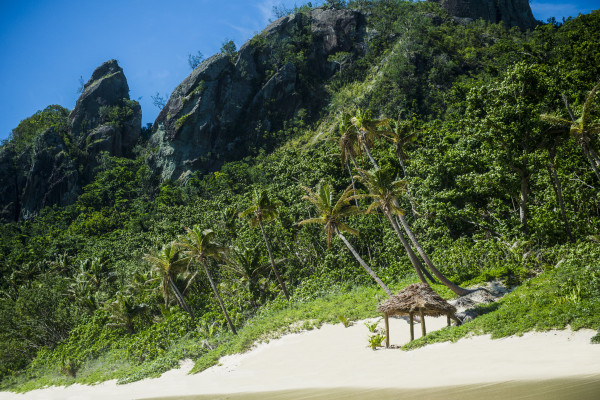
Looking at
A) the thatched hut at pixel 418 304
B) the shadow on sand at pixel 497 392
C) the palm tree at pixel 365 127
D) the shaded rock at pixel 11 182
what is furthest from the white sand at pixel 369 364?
the shaded rock at pixel 11 182

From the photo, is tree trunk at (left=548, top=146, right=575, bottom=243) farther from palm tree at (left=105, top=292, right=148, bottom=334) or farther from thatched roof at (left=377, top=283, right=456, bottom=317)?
palm tree at (left=105, top=292, right=148, bottom=334)

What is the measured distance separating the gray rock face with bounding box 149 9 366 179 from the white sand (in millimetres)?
58824

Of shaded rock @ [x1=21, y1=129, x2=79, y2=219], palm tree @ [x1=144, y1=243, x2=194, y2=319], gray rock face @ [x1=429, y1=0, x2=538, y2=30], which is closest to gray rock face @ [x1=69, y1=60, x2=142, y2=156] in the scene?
shaded rock @ [x1=21, y1=129, x2=79, y2=219]

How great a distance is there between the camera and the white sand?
1071 centimetres

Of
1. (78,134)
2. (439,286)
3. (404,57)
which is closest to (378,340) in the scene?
(439,286)

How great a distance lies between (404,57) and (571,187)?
143 ft

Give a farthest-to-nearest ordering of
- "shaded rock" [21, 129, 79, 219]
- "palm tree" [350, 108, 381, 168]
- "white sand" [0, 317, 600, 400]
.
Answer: "shaded rock" [21, 129, 79, 219], "palm tree" [350, 108, 381, 168], "white sand" [0, 317, 600, 400]

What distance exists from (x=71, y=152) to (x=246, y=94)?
4108 centimetres

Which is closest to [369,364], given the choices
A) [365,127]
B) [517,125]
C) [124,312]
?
[365,127]

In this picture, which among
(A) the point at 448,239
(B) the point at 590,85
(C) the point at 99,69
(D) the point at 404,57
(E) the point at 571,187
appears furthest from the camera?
(C) the point at 99,69

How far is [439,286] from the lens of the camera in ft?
78.1

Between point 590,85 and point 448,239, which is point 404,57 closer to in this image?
point 590,85

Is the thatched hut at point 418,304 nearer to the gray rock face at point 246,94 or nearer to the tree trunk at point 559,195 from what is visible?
the tree trunk at point 559,195

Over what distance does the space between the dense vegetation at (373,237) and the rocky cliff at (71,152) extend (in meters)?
25.9
